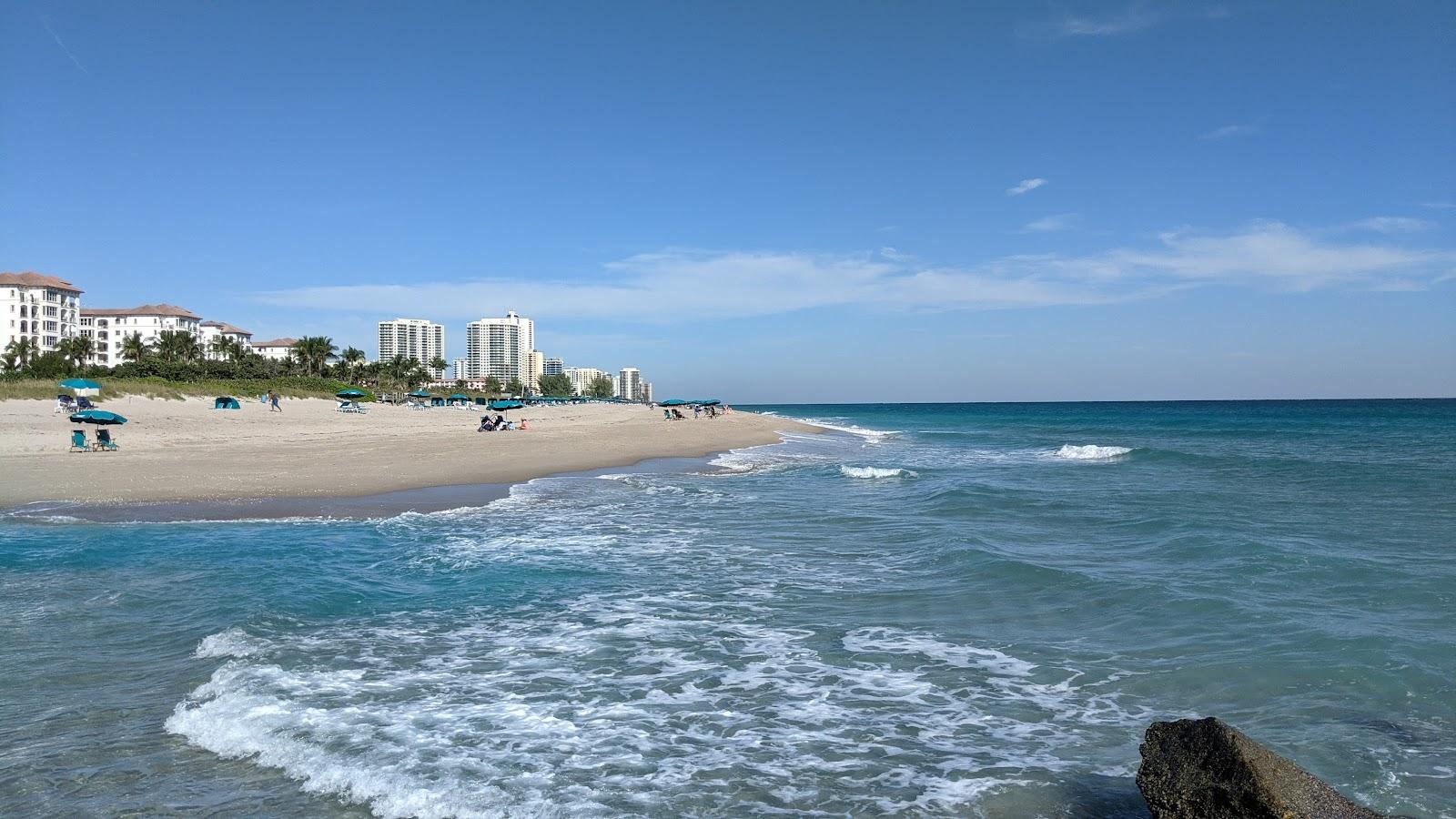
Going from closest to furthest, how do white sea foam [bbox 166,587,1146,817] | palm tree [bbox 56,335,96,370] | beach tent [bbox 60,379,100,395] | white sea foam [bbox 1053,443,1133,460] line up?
white sea foam [bbox 166,587,1146,817] < white sea foam [bbox 1053,443,1133,460] < beach tent [bbox 60,379,100,395] < palm tree [bbox 56,335,96,370]

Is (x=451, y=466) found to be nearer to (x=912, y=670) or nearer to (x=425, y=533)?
(x=425, y=533)

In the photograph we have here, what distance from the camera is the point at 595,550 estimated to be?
40.8 ft

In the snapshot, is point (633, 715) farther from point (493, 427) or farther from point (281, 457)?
point (493, 427)

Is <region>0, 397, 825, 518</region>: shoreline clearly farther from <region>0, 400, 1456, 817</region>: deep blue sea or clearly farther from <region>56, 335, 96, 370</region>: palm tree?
<region>56, 335, 96, 370</region>: palm tree

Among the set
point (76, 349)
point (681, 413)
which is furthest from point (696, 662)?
point (76, 349)

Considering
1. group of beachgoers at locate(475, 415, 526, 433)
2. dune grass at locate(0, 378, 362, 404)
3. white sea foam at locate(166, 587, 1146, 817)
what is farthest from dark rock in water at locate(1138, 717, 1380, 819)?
dune grass at locate(0, 378, 362, 404)

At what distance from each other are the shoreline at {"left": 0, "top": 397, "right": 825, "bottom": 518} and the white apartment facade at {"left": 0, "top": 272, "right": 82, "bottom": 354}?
70.3 m

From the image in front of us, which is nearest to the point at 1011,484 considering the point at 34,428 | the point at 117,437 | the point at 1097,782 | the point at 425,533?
the point at 425,533

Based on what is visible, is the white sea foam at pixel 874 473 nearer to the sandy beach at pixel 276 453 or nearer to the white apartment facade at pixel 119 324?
the sandy beach at pixel 276 453

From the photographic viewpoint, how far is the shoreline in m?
18.2

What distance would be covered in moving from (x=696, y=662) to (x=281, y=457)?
23.3 m

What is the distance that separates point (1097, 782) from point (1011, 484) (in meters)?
19.1

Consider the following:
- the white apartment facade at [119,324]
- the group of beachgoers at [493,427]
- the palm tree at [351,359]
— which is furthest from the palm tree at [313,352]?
the group of beachgoers at [493,427]

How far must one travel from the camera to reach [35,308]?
100750 mm
